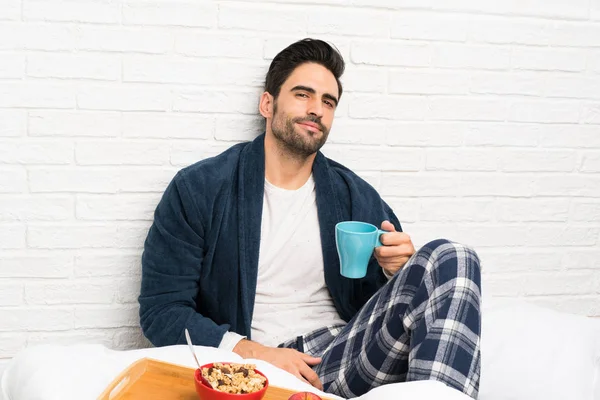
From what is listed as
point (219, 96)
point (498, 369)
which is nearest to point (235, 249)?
point (219, 96)

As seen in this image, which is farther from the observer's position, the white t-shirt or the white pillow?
the white t-shirt

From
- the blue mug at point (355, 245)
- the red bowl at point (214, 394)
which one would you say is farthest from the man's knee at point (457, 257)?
the red bowl at point (214, 394)

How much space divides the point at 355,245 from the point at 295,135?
0.44 metres

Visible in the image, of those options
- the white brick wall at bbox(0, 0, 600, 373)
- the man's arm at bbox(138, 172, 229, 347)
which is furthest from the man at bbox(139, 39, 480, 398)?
the white brick wall at bbox(0, 0, 600, 373)

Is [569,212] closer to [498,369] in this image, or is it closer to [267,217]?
[498,369]

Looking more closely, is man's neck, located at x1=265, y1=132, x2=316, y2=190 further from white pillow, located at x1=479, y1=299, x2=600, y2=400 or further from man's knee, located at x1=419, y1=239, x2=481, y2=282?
white pillow, located at x1=479, y1=299, x2=600, y2=400

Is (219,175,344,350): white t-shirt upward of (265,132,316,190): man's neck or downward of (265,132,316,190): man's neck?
downward

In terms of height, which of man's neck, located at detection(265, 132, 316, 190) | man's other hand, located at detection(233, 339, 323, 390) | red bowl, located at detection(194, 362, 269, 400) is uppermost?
man's neck, located at detection(265, 132, 316, 190)

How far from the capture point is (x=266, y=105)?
2.13m

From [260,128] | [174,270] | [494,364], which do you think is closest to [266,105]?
[260,128]

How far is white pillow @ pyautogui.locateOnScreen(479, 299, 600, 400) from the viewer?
6.08 feet

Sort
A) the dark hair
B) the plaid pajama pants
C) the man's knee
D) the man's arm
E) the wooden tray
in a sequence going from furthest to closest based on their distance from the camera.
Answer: the dark hair < the man's arm < the man's knee < the plaid pajama pants < the wooden tray

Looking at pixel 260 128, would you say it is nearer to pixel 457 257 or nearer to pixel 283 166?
pixel 283 166

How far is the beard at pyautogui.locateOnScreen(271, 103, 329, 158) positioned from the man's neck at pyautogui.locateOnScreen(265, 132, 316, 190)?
0.08ft
